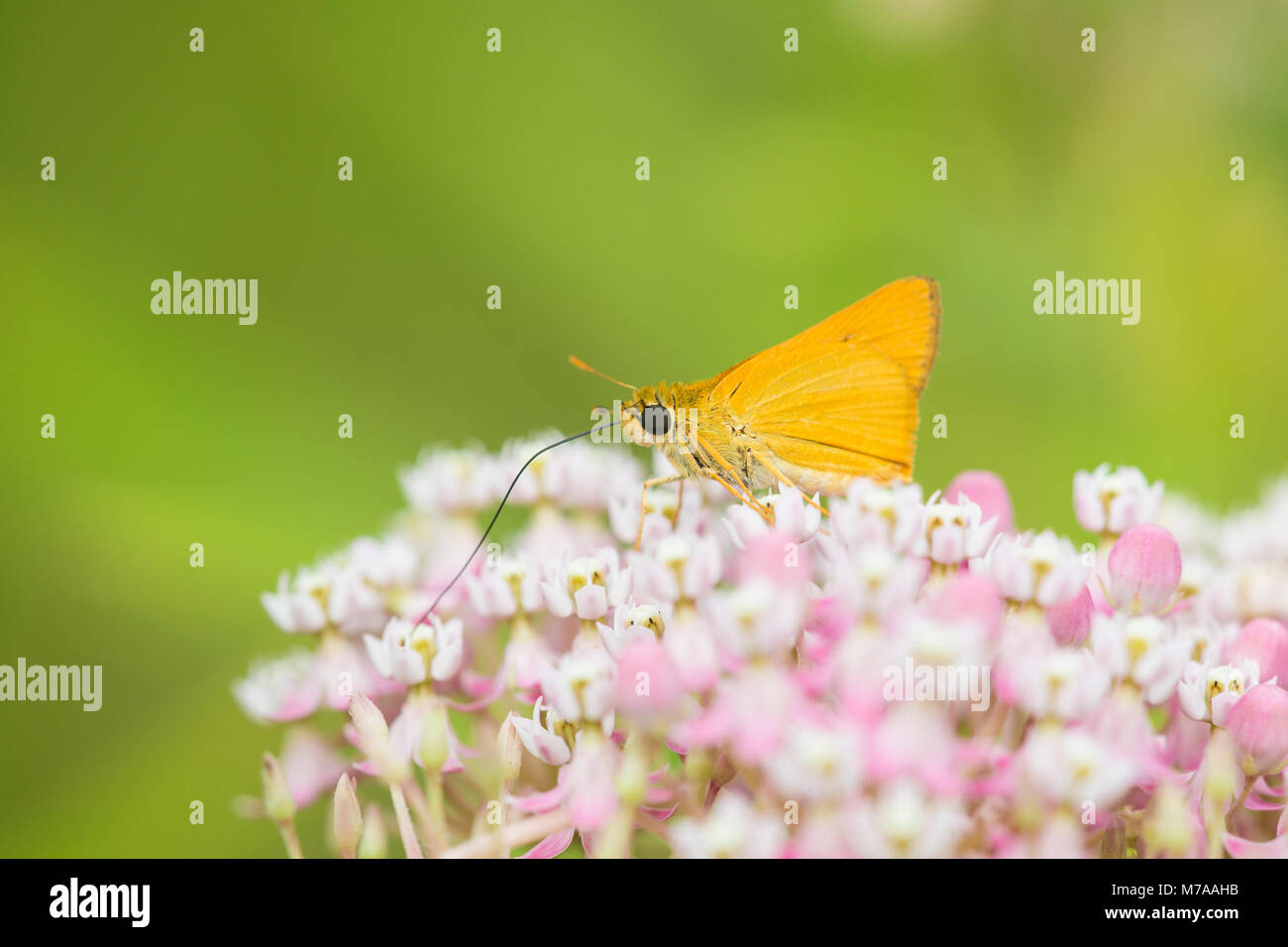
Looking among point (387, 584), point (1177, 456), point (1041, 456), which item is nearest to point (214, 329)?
point (387, 584)

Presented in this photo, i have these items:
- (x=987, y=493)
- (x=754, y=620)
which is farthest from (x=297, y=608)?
(x=987, y=493)

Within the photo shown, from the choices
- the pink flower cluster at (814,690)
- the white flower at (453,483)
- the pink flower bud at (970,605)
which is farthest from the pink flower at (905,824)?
the white flower at (453,483)

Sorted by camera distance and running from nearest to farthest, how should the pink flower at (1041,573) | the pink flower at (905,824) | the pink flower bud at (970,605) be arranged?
the pink flower at (905,824)
the pink flower bud at (970,605)
the pink flower at (1041,573)

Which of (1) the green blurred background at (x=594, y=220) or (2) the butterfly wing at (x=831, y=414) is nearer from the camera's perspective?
(2) the butterfly wing at (x=831, y=414)

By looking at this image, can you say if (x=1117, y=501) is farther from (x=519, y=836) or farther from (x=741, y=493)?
(x=519, y=836)

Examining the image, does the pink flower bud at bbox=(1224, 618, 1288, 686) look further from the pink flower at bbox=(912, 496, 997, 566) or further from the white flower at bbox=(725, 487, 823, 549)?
the white flower at bbox=(725, 487, 823, 549)

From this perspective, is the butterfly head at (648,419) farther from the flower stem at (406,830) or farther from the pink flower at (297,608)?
the flower stem at (406,830)
